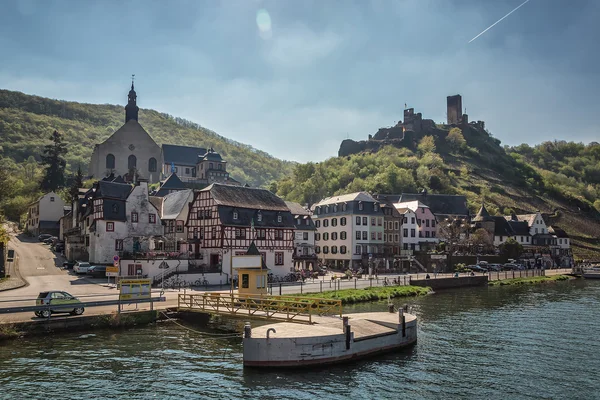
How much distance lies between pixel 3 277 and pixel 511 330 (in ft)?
146

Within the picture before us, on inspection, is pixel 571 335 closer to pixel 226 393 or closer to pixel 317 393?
pixel 317 393

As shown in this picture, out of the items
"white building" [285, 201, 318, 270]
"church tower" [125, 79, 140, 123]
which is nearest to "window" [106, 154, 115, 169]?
"church tower" [125, 79, 140, 123]

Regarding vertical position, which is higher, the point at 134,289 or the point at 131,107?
the point at 131,107

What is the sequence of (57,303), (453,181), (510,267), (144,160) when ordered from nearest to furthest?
1. (57,303)
2. (510,267)
3. (144,160)
4. (453,181)

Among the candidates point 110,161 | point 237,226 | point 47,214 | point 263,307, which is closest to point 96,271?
point 237,226

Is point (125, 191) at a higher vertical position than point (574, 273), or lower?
higher

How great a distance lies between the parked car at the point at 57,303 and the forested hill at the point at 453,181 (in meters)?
101

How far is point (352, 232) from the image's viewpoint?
8275cm

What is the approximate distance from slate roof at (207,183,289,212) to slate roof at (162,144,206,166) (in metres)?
60.1

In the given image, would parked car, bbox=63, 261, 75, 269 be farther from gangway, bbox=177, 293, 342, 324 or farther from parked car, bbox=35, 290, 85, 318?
parked car, bbox=35, 290, 85, 318

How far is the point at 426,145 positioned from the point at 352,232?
361 feet

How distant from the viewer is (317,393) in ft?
67.8

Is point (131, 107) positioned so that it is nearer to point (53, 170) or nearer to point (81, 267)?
point (53, 170)

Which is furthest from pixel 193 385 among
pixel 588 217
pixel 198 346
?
pixel 588 217
